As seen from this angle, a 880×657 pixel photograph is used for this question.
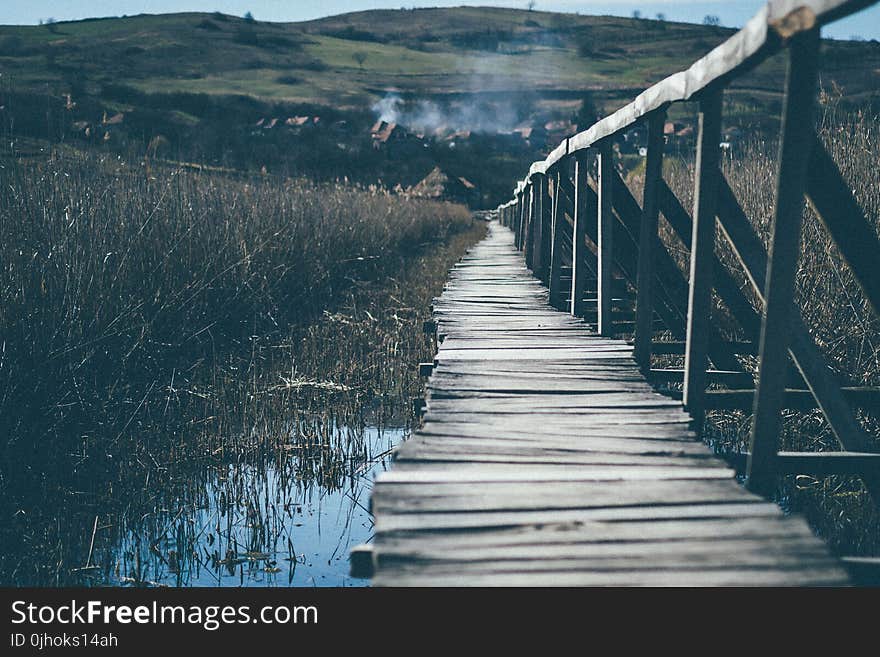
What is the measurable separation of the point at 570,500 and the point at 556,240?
4867 mm

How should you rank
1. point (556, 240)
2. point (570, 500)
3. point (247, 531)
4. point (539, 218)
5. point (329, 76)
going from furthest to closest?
1. point (329, 76)
2. point (539, 218)
3. point (556, 240)
4. point (247, 531)
5. point (570, 500)

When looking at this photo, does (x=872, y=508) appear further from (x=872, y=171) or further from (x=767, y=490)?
(x=872, y=171)

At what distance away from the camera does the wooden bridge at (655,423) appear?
80.3 inches

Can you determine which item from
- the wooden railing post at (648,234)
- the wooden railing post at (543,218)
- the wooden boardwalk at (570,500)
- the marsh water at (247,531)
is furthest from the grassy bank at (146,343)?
the wooden railing post at (648,234)

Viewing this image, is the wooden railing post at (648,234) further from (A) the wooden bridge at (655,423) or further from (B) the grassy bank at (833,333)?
(B) the grassy bank at (833,333)

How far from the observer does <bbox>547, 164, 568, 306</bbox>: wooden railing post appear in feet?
22.9

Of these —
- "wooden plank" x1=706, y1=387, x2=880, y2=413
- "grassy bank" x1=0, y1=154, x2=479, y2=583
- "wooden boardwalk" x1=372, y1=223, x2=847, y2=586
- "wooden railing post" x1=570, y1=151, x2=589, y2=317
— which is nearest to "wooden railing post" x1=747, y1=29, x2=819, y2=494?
"wooden boardwalk" x1=372, y1=223, x2=847, y2=586

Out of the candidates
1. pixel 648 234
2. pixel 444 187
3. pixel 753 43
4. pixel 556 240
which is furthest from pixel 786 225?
pixel 444 187

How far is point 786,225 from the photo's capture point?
8.33 feet

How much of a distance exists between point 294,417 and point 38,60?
83445 millimetres

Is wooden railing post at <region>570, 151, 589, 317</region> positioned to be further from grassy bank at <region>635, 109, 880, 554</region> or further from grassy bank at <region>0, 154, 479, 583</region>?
grassy bank at <region>0, 154, 479, 583</region>

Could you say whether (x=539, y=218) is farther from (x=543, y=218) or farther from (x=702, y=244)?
(x=702, y=244)

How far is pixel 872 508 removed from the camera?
12.5ft

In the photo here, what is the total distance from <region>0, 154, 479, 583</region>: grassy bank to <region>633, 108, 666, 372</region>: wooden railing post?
1699 millimetres
